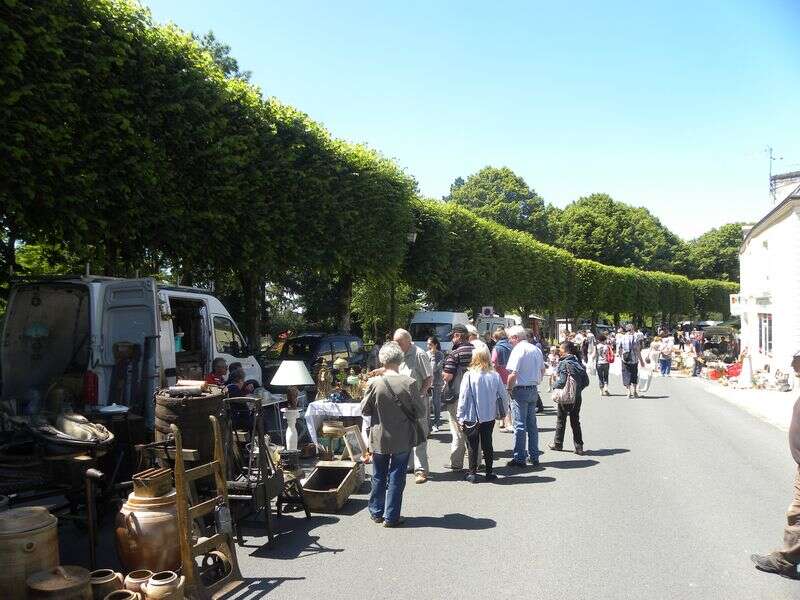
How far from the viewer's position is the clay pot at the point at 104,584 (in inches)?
170

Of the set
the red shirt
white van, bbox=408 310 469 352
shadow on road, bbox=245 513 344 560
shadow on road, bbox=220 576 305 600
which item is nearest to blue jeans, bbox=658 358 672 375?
white van, bbox=408 310 469 352

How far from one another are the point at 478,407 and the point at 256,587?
378cm

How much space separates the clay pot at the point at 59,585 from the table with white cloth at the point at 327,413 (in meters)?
5.03

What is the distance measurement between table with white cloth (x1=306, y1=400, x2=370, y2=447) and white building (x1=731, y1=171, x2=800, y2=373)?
602 inches

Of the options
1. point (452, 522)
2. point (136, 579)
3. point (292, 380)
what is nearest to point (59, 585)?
point (136, 579)

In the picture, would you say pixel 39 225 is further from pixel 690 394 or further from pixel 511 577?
pixel 690 394

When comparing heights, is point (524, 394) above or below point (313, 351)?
below

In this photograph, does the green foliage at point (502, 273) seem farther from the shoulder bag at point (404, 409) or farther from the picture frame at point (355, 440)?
the shoulder bag at point (404, 409)

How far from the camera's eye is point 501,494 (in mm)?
7609

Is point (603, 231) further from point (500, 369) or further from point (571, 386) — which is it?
point (571, 386)

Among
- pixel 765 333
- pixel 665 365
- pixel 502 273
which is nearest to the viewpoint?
pixel 665 365

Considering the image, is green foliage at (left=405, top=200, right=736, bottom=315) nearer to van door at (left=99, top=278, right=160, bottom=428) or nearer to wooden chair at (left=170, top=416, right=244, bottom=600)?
van door at (left=99, top=278, right=160, bottom=428)

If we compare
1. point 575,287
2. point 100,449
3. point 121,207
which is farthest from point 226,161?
point 575,287

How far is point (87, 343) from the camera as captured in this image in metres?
8.58
